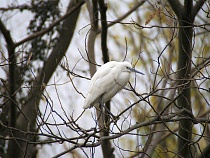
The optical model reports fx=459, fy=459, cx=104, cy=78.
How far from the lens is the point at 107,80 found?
16.1 ft

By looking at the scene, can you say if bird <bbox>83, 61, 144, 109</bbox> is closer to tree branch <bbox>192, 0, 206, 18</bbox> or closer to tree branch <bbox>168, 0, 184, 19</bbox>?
tree branch <bbox>168, 0, 184, 19</bbox>

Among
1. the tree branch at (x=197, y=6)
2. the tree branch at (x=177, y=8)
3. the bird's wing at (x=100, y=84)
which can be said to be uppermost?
the tree branch at (x=177, y=8)

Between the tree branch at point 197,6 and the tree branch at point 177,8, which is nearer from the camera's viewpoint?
the tree branch at point 197,6

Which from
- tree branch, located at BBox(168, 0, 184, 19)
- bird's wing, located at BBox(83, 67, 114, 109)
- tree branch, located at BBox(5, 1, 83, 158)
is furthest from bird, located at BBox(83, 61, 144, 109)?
tree branch, located at BBox(5, 1, 83, 158)

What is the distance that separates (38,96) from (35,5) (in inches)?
66.5

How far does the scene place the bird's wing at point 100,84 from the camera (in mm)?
4840

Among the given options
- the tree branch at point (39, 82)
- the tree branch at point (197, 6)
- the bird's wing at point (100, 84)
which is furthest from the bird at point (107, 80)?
the tree branch at point (39, 82)

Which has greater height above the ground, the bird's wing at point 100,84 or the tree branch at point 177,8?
the tree branch at point 177,8

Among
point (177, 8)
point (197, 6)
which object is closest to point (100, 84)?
point (177, 8)

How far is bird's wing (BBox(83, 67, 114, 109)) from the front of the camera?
484 cm

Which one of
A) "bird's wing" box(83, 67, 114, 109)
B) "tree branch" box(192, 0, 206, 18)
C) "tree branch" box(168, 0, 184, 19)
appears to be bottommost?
"bird's wing" box(83, 67, 114, 109)

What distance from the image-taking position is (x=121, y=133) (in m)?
3.70

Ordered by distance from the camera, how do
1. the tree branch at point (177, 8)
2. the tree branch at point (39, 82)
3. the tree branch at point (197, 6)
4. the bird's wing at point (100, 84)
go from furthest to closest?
the tree branch at point (39, 82) → the bird's wing at point (100, 84) → the tree branch at point (177, 8) → the tree branch at point (197, 6)

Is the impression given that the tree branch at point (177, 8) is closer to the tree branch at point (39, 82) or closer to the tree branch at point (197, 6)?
the tree branch at point (197, 6)
